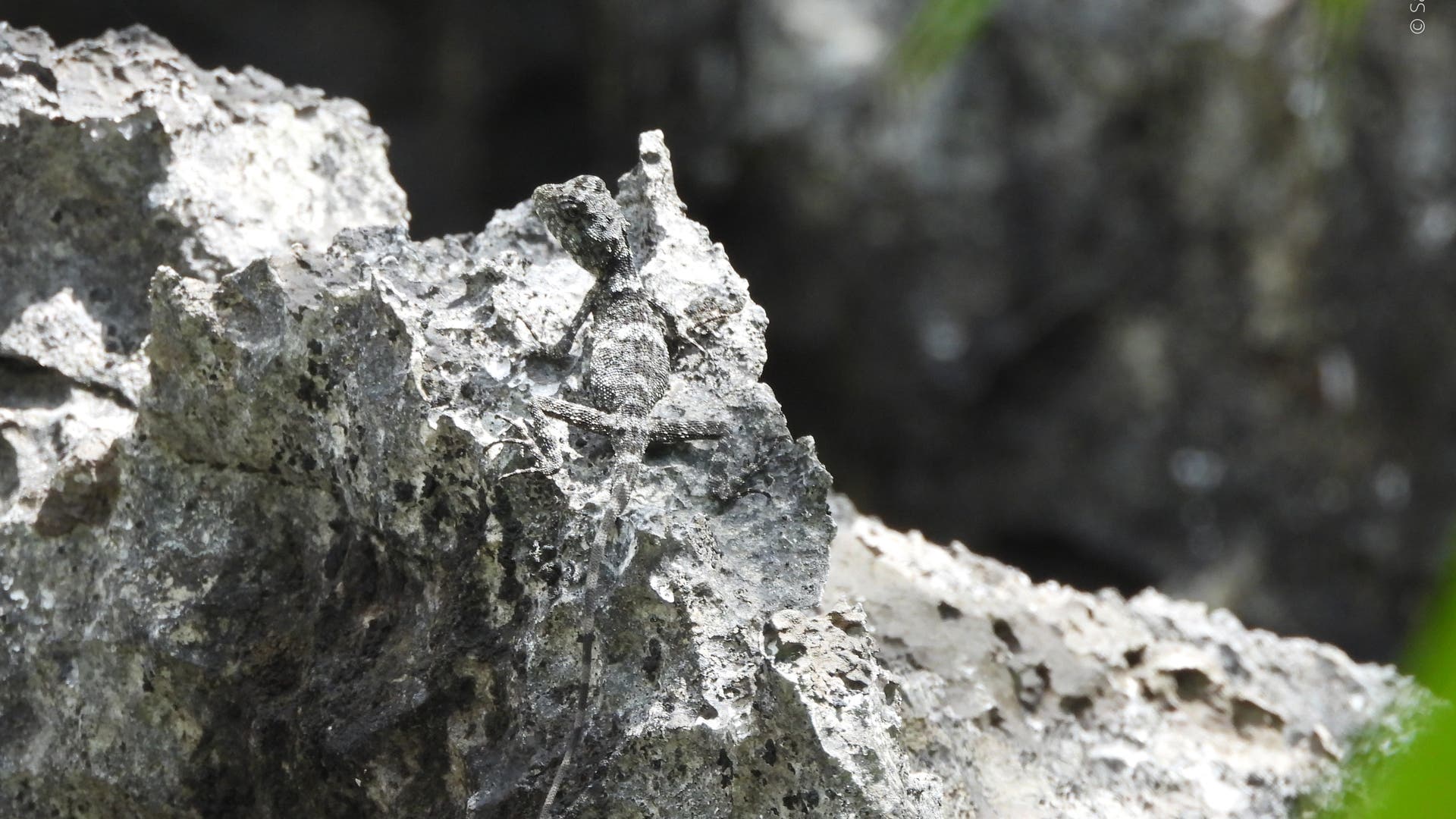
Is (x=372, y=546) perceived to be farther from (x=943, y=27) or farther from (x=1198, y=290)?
(x=1198, y=290)

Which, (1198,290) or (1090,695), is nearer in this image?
(1090,695)

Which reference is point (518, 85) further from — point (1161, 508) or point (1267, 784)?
point (1267, 784)

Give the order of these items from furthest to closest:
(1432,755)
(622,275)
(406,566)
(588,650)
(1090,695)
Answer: (1090,695)
(622,275)
(406,566)
(588,650)
(1432,755)

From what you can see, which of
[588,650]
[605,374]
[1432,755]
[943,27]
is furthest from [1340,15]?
[605,374]

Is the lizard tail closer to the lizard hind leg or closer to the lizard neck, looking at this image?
the lizard hind leg

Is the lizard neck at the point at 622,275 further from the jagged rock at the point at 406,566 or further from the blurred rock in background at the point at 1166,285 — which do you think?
the blurred rock in background at the point at 1166,285

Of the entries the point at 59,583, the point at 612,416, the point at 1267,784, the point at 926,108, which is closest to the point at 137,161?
the point at 59,583
